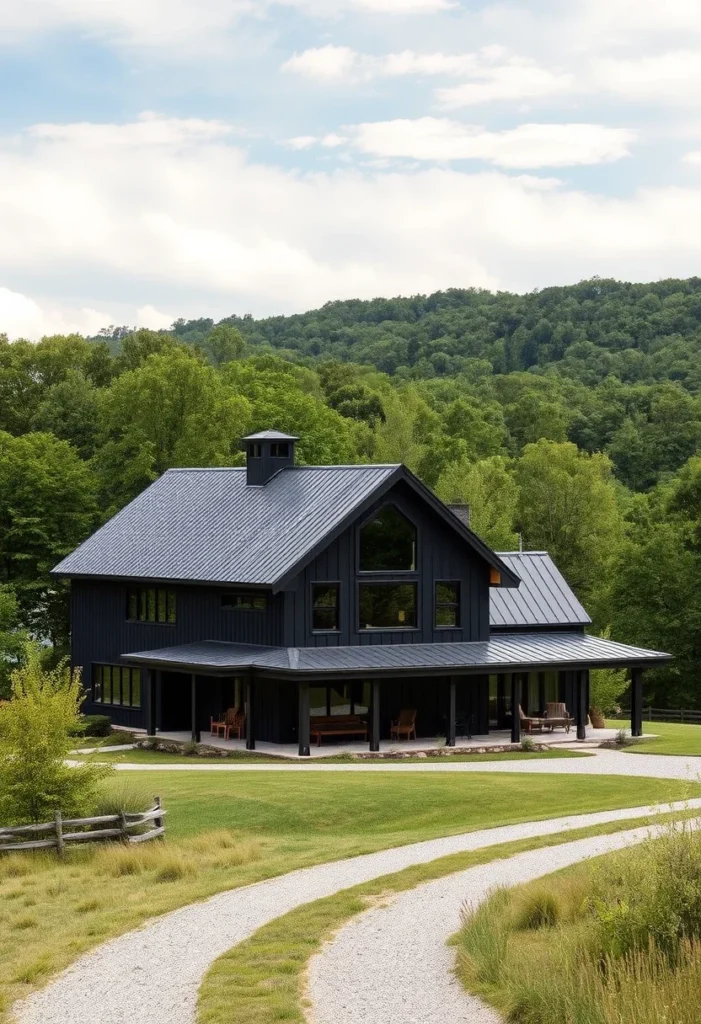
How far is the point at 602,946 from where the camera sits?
1484cm

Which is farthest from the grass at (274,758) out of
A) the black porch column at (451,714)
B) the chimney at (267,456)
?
the chimney at (267,456)

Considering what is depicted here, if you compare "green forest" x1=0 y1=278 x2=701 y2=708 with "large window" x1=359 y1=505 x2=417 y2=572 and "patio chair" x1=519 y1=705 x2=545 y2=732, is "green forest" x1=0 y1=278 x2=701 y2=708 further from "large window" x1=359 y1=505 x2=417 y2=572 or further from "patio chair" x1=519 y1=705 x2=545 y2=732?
"large window" x1=359 y1=505 x2=417 y2=572

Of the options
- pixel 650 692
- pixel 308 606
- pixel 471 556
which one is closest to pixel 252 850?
pixel 308 606

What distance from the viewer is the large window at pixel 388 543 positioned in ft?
132

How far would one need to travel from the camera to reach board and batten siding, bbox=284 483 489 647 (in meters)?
39.4

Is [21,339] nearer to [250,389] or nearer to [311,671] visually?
[250,389]

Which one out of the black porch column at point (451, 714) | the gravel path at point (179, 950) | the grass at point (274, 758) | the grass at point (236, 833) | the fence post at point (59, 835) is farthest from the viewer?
the black porch column at point (451, 714)

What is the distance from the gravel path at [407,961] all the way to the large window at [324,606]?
61.7 feet

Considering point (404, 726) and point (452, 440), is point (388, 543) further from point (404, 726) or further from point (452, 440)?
point (452, 440)

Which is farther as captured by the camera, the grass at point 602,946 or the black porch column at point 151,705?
the black porch column at point 151,705

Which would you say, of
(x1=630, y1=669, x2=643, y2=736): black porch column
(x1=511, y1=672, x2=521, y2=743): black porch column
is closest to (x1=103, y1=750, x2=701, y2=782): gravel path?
(x1=511, y1=672, x2=521, y2=743): black porch column

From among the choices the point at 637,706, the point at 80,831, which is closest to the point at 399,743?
the point at 637,706

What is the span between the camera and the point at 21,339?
87.3m

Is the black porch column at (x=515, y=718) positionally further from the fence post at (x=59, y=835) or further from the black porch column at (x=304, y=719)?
the fence post at (x=59, y=835)
